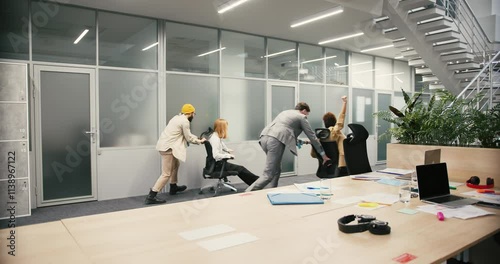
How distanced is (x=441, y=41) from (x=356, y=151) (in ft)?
10.6

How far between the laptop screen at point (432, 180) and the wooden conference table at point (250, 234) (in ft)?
0.61

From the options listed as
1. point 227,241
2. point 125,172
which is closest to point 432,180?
point 227,241

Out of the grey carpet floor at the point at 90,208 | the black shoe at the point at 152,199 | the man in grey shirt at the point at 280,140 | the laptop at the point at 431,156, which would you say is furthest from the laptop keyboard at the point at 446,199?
the black shoe at the point at 152,199

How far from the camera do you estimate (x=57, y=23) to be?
15.3ft

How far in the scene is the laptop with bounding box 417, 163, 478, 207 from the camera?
2.12m

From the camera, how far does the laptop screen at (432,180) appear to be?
215 cm

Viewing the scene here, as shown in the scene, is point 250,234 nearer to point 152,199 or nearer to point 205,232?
point 205,232

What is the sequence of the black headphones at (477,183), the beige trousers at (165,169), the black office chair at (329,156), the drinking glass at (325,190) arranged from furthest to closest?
the beige trousers at (165,169)
the black office chair at (329,156)
the black headphones at (477,183)
the drinking glass at (325,190)

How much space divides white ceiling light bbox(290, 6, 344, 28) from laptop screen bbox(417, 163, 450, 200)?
129 inches

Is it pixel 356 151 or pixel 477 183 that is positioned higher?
pixel 356 151

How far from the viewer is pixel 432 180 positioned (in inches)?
87.7

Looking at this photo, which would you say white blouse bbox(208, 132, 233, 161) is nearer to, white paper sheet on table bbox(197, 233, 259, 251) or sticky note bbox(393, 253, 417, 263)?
white paper sheet on table bbox(197, 233, 259, 251)

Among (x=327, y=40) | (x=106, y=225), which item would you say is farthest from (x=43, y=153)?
(x=327, y=40)

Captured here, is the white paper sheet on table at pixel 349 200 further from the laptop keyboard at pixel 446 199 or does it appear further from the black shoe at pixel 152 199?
the black shoe at pixel 152 199
